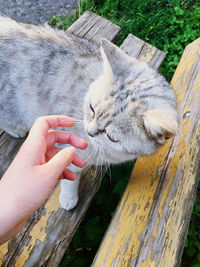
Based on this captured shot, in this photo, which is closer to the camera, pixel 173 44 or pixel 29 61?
pixel 29 61

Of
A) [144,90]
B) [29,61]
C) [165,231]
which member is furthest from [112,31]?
[165,231]

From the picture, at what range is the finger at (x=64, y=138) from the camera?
4.26ft

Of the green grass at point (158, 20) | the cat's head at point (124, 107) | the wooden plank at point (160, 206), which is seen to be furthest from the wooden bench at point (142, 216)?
the green grass at point (158, 20)

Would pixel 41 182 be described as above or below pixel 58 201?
above

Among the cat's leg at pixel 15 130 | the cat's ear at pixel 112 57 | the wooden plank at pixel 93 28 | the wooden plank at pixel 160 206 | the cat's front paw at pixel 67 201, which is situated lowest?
the cat's front paw at pixel 67 201

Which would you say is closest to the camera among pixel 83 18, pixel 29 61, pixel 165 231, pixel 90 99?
pixel 165 231

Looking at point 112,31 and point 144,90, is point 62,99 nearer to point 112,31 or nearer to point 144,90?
point 144,90

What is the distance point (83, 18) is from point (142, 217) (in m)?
2.32

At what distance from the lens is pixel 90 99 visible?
1.51 metres

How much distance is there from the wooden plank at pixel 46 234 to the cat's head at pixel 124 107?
53 cm

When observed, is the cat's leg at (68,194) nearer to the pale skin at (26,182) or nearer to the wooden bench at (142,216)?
the wooden bench at (142,216)

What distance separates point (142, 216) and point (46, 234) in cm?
69

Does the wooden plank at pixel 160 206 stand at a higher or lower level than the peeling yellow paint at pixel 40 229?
higher

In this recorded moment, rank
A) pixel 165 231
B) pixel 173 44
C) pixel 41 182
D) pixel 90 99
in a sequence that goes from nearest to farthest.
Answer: pixel 41 182 < pixel 165 231 < pixel 90 99 < pixel 173 44
